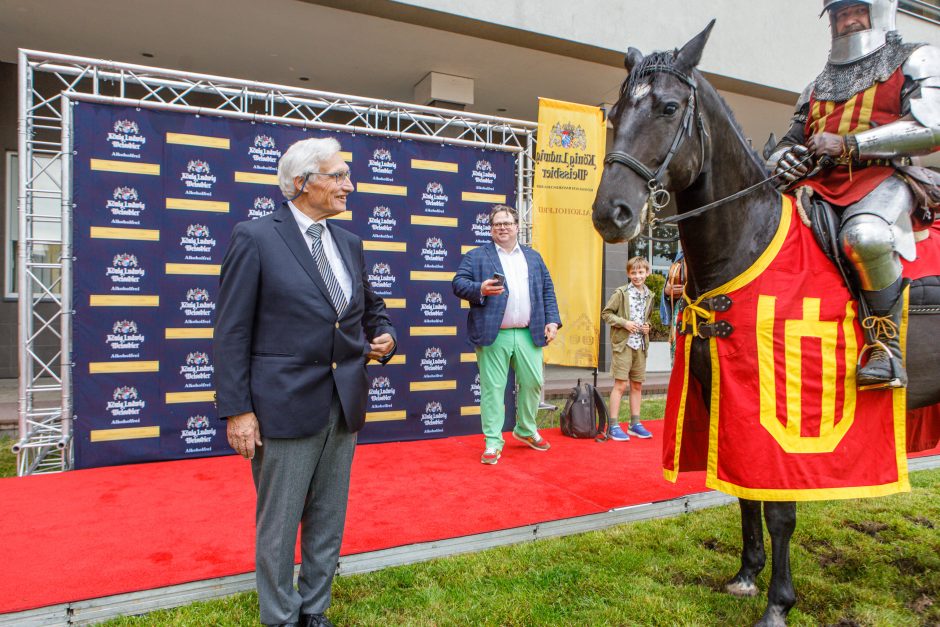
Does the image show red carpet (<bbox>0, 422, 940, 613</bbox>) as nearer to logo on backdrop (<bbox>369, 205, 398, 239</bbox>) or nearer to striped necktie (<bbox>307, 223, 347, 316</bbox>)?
striped necktie (<bbox>307, 223, 347, 316</bbox>)

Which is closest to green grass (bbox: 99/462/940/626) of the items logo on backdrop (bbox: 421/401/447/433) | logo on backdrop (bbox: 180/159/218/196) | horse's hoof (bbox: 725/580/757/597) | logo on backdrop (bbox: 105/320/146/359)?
horse's hoof (bbox: 725/580/757/597)

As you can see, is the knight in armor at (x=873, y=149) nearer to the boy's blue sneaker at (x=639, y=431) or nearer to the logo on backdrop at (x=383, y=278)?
the boy's blue sneaker at (x=639, y=431)

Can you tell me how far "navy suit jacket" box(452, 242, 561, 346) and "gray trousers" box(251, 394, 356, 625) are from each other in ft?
8.38

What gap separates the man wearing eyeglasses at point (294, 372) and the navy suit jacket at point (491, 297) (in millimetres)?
2523

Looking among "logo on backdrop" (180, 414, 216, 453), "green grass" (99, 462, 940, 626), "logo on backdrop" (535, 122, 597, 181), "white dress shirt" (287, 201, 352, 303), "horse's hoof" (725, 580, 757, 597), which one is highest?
"logo on backdrop" (535, 122, 597, 181)

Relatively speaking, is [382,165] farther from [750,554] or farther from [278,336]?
[750,554]

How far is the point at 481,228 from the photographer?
21.2ft

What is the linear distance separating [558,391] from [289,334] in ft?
21.3

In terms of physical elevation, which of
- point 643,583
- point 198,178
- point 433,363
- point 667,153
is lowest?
point 643,583

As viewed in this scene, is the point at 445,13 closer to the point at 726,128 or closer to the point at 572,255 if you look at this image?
the point at 572,255

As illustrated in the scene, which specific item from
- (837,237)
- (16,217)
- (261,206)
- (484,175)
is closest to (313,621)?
(837,237)

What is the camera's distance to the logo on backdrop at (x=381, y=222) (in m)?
5.95

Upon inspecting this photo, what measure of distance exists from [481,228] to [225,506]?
12.5ft

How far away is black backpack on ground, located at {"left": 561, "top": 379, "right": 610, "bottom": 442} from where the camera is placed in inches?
236
